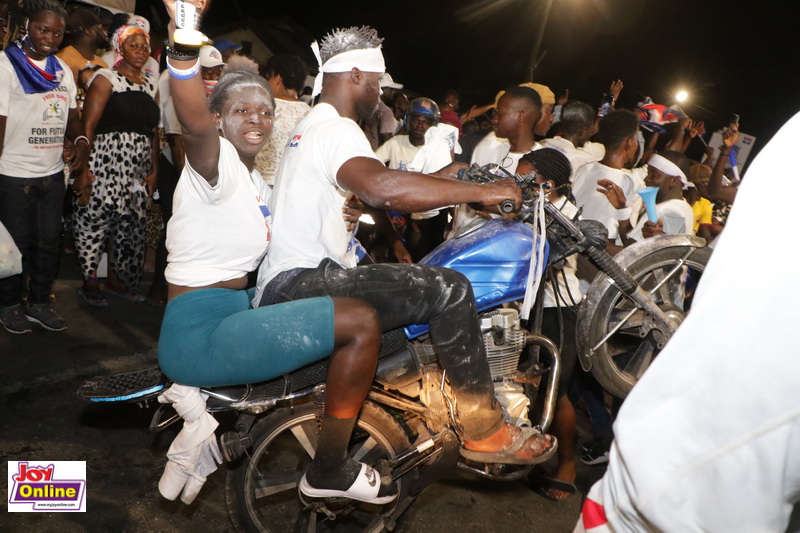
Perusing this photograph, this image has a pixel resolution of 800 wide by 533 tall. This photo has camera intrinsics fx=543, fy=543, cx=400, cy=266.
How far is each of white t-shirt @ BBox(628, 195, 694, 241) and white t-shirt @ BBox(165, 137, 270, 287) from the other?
330 centimetres

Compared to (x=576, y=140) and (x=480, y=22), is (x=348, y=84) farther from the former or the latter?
(x=480, y=22)

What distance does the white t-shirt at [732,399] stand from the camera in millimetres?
728

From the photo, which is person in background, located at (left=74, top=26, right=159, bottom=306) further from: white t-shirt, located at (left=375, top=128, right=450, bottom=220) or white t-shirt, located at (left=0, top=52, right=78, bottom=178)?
white t-shirt, located at (left=375, top=128, right=450, bottom=220)

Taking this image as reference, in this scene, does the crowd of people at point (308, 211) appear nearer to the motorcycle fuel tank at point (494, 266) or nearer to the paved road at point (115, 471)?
the motorcycle fuel tank at point (494, 266)

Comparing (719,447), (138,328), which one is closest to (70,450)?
(138,328)

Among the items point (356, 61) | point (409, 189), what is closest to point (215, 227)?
point (409, 189)

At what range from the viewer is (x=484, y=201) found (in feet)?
7.80

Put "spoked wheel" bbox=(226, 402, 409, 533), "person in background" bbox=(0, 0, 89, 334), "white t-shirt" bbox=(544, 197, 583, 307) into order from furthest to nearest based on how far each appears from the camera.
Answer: "person in background" bbox=(0, 0, 89, 334)
"white t-shirt" bbox=(544, 197, 583, 307)
"spoked wheel" bbox=(226, 402, 409, 533)

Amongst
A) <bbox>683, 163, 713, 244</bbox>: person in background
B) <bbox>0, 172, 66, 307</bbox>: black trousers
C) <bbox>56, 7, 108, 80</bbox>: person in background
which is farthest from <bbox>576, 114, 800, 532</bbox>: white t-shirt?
<bbox>56, 7, 108, 80</bbox>: person in background

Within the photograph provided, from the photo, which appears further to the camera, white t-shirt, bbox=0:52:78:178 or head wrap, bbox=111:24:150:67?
head wrap, bbox=111:24:150:67

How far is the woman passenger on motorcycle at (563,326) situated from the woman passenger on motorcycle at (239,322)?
1.61 metres

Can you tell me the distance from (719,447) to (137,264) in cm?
593

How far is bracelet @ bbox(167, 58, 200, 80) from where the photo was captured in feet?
6.48

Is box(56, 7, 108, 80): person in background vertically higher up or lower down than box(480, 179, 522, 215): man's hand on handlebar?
lower down
